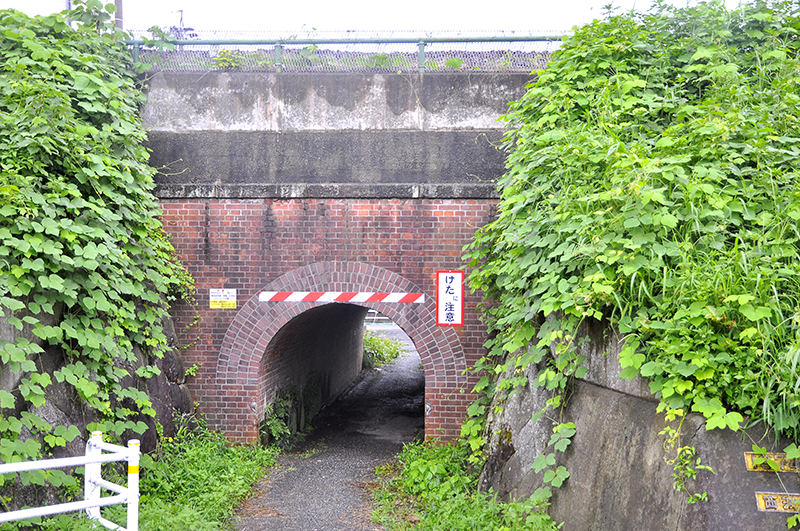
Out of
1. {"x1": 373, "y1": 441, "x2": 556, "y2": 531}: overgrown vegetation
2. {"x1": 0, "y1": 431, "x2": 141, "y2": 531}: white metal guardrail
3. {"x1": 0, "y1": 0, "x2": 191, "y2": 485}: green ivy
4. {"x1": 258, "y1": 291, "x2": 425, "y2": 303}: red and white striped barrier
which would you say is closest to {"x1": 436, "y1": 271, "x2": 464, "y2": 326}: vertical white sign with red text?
{"x1": 258, "y1": 291, "x2": 425, "y2": 303}: red and white striped barrier

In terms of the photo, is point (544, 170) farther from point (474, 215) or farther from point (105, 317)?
point (105, 317)

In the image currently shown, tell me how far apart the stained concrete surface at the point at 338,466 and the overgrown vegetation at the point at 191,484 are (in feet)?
0.66

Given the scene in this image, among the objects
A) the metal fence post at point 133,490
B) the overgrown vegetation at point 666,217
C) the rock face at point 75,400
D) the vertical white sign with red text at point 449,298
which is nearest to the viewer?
the overgrown vegetation at point 666,217

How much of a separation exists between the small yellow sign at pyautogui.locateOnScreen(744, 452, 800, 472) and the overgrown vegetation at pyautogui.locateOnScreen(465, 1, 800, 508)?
0.55ft

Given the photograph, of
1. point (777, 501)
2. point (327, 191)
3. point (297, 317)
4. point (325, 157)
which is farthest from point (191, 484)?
point (777, 501)

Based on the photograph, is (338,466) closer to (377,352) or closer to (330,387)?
(330,387)

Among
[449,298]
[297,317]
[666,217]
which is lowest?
[297,317]

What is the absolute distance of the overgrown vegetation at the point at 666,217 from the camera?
351 centimetres

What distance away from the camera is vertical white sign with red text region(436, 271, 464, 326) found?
681 cm

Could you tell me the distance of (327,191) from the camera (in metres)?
6.89

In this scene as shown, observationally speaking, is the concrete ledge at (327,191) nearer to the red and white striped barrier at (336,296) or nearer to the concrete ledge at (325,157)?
the concrete ledge at (325,157)

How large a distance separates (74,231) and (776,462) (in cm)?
589

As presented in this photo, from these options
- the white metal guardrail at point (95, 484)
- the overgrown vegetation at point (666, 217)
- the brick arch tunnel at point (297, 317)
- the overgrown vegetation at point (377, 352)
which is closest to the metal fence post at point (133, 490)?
the white metal guardrail at point (95, 484)

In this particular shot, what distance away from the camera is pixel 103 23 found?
704cm
